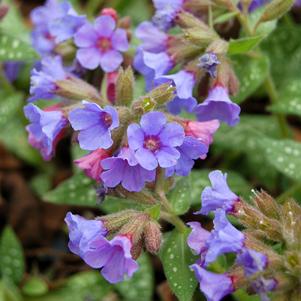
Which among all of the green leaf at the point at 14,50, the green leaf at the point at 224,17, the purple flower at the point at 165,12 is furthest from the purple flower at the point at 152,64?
the green leaf at the point at 14,50

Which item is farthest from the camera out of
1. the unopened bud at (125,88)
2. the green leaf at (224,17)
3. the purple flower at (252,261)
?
the green leaf at (224,17)

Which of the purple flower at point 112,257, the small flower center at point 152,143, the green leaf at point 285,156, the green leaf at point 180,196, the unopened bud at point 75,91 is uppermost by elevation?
the small flower center at point 152,143

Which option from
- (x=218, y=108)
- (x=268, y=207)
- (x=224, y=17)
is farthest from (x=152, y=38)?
(x=268, y=207)

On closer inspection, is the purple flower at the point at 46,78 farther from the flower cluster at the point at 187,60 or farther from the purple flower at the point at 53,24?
the flower cluster at the point at 187,60

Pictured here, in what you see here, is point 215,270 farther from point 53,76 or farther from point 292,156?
point 53,76

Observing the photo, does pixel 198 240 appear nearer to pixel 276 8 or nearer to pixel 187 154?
pixel 187 154

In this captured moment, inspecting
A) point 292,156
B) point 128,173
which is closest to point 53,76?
point 128,173

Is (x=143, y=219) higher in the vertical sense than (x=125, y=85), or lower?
lower
